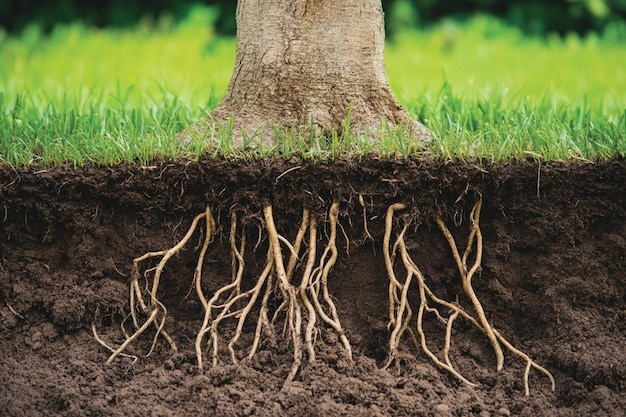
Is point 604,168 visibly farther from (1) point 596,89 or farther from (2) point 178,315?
(1) point 596,89

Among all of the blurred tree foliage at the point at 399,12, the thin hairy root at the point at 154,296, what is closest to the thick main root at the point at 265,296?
the thin hairy root at the point at 154,296

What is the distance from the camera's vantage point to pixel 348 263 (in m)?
2.82

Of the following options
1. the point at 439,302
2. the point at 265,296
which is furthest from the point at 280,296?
the point at 439,302

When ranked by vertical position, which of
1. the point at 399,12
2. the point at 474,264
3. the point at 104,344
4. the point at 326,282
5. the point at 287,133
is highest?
the point at 399,12

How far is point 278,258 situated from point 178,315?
1.37 feet

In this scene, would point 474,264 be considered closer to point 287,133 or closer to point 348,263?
point 348,263

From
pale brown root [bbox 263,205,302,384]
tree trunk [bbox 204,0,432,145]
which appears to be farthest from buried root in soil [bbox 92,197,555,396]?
tree trunk [bbox 204,0,432,145]

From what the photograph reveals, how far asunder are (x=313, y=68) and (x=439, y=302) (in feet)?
3.12

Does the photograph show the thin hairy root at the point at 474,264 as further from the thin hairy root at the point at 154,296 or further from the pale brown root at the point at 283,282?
the thin hairy root at the point at 154,296

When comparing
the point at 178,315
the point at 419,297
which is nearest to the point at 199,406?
the point at 178,315

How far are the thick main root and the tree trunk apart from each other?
0.41m

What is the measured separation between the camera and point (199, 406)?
244cm

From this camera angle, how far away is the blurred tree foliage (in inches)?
292

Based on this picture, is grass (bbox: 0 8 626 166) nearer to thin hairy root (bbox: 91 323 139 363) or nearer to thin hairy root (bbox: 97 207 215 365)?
thin hairy root (bbox: 97 207 215 365)
